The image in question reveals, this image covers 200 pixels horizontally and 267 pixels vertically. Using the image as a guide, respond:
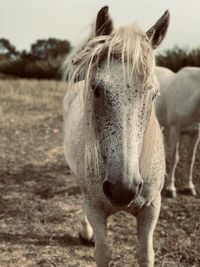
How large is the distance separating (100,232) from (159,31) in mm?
1138

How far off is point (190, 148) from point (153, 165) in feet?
8.86

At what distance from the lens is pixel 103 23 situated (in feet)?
7.42

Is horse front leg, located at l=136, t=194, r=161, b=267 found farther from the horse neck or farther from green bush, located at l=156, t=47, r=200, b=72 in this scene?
green bush, located at l=156, t=47, r=200, b=72

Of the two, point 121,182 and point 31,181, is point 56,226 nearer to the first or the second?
point 31,181

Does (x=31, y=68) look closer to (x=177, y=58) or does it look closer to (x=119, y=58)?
(x=177, y=58)

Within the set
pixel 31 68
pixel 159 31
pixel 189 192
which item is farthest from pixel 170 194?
pixel 31 68

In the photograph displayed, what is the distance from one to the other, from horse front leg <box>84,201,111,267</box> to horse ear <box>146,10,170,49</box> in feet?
3.20

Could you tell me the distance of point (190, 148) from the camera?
519 cm

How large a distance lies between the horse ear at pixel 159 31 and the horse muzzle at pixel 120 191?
0.75 metres

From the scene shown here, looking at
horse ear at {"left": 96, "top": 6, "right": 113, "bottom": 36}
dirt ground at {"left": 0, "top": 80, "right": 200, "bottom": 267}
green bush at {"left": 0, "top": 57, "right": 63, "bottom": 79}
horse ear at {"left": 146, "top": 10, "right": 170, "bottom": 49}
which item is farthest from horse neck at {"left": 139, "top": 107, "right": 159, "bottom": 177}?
green bush at {"left": 0, "top": 57, "right": 63, "bottom": 79}

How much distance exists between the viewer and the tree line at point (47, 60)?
1111cm

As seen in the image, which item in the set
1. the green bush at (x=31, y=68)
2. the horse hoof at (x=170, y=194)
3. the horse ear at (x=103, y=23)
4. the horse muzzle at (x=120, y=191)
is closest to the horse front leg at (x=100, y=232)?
the horse muzzle at (x=120, y=191)

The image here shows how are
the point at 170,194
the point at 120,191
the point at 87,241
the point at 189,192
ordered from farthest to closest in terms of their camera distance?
the point at 189,192, the point at 170,194, the point at 87,241, the point at 120,191

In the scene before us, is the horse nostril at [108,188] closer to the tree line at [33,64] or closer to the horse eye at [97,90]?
the horse eye at [97,90]
